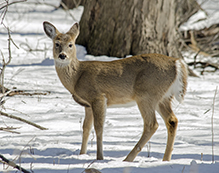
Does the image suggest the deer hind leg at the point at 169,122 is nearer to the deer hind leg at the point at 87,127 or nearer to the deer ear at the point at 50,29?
the deer hind leg at the point at 87,127

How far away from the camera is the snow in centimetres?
366

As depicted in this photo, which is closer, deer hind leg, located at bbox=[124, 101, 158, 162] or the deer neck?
deer hind leg, located at bbox=[124, 101, 158, 162]

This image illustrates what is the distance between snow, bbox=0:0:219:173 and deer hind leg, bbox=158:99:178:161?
14cm

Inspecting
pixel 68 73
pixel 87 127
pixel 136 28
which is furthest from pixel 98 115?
pixel 136 28

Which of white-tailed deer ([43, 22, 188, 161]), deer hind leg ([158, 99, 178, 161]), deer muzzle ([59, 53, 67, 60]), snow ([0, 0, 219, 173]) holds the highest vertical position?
deer muzzle ([59, 53, 67, 60])

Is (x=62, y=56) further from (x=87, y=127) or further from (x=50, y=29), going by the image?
(x=87, y=127)

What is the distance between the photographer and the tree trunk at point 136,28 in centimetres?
856

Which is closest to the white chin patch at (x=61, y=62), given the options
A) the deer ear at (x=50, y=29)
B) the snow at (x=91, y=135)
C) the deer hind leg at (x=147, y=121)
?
the deer ear at (x=50, y=29)

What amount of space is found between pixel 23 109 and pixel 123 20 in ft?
12.8

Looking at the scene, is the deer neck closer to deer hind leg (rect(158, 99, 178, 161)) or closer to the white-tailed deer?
the white-tailed deer

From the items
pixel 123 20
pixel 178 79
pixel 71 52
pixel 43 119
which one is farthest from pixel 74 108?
pixel 123 20

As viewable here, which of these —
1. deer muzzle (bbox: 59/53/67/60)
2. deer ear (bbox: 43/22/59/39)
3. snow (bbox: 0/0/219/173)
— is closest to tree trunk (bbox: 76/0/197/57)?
snow (bbox: 0/0/219/173)

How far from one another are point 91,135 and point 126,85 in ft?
3.93

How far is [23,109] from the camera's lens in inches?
233
